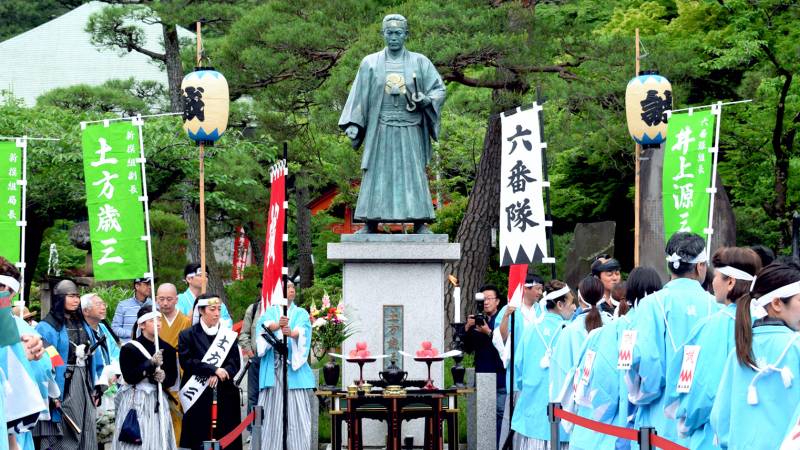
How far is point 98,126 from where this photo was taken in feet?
34.0

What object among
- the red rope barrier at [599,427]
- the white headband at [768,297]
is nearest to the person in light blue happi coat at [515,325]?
the red rope barrier at [599,427]

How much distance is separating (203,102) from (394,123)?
2240mm

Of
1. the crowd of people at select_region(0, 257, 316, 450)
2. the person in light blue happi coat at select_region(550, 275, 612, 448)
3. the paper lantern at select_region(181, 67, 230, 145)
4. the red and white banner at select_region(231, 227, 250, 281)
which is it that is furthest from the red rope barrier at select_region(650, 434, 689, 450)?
the red and white banner at select_region(231, 227, 250, 281)

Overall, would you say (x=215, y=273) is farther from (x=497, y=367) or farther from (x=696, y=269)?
(x=696, y=269)

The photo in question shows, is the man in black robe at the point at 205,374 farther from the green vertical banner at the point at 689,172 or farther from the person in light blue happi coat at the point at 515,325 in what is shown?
the green vertical banner at the point at 689,172

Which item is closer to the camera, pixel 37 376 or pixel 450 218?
pixel 37 376

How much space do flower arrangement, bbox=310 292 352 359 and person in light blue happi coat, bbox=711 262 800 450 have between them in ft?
20.3

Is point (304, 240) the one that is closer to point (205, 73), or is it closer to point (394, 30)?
point (205, 73)

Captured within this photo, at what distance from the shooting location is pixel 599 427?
699 cm

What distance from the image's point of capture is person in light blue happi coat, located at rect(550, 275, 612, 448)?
775 centimetres

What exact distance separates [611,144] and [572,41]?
1559 millimetres

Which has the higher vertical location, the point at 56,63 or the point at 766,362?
the point at 56,63

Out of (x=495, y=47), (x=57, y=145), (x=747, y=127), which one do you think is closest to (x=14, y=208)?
(x=495, y=47)

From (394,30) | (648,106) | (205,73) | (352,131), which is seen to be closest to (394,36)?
(394,30)
